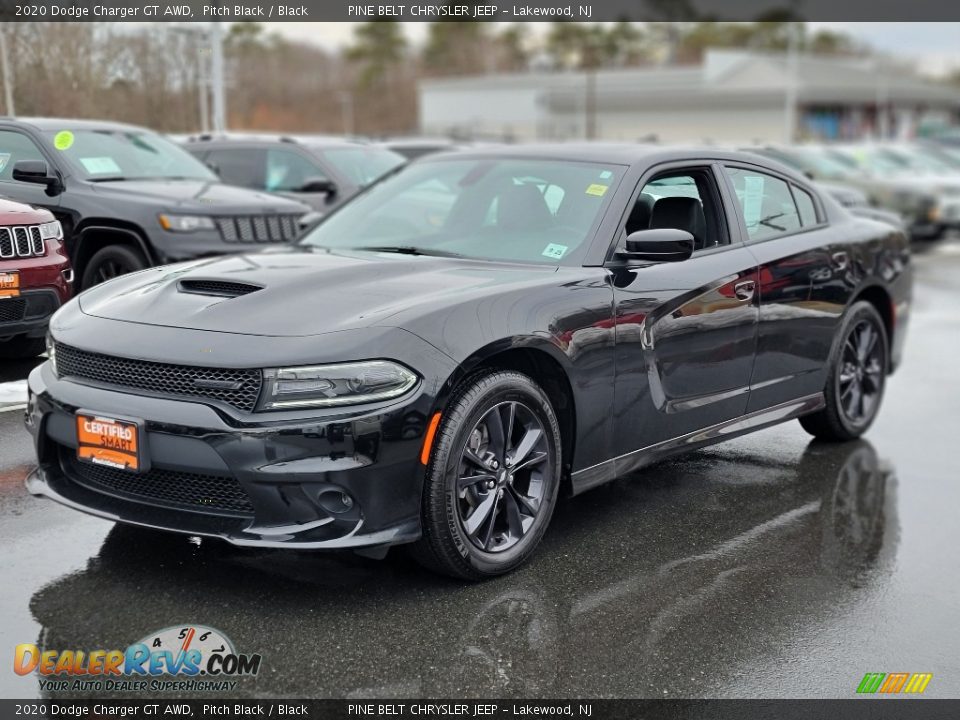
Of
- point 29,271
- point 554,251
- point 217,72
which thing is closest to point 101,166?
point 29,271

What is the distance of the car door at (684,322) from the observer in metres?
4.62

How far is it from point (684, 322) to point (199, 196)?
16.7ft

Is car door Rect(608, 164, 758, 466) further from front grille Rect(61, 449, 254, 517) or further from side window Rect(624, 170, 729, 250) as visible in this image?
front grille Rect(61, 449, 254, 517)

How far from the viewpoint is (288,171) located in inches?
467

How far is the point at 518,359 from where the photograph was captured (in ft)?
13.9

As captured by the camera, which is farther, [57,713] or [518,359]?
[518,359]

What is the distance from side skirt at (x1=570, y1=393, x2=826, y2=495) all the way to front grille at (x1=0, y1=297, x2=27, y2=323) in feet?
11.8

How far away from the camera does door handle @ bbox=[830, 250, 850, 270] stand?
600 centimetres

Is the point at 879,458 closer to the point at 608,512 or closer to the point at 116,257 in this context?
the point at 608,512

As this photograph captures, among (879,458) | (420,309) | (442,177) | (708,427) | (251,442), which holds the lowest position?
(879,458)

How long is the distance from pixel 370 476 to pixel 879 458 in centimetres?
364

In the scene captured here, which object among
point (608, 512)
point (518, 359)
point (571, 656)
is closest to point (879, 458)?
point (608, 512)

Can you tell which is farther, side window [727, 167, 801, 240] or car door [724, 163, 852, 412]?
side window [727, 167, 801, 240]

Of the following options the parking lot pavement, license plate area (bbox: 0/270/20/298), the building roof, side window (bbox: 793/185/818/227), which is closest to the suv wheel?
license plate area (bbox: 0/270/20/298)
